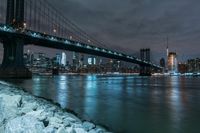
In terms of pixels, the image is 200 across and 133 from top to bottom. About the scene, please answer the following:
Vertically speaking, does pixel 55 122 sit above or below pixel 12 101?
below

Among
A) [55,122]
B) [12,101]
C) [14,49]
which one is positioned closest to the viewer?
[55,122]

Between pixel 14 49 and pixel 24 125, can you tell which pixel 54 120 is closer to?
pixel 24 125

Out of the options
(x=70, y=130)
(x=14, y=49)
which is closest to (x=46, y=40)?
(x=14, y=49)

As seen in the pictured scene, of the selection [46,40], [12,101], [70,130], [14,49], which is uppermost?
[46,40]

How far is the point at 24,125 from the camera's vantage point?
762cm

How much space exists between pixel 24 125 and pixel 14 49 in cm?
7180

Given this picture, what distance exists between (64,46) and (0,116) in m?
82.0

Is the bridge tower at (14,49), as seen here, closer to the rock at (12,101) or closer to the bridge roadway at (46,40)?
the bridge roadway at (46,40)

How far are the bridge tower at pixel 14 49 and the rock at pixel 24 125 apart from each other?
67893 millimetres

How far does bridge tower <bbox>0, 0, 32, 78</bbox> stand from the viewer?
242 feet

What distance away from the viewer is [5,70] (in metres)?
74.1

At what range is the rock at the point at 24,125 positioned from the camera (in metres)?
7.39

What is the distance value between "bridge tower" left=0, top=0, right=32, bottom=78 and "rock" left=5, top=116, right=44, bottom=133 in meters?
67.9

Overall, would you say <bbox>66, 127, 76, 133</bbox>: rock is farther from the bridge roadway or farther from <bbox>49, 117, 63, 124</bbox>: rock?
the bridge roadway
